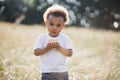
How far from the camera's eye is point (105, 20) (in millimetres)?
24328

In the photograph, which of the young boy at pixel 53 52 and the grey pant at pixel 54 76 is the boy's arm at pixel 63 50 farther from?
the grey pant at pixel 54 76

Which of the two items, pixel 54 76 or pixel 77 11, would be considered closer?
pixel 54 76

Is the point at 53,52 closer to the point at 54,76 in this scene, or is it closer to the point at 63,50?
the point at 63,50

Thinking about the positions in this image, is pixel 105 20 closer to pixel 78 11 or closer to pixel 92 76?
pixel 78 11

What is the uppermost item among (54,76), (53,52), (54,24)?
(54,24)

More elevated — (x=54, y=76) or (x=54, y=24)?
(x=54, y=24)

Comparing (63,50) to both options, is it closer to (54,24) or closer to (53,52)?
(53,52)

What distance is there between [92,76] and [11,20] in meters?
19.3

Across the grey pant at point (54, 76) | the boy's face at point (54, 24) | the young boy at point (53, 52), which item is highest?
the boy's face at point (54, 24)

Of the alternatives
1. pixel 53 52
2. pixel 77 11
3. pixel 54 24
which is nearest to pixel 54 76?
pixel 53 52

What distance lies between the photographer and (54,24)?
3.41 m

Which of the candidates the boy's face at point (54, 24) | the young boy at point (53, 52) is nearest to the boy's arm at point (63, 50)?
the young boy at point (53, 52)

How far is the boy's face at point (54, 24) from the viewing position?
11.2 ft

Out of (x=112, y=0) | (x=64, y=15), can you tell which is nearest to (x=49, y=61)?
(x=64, y=15)
